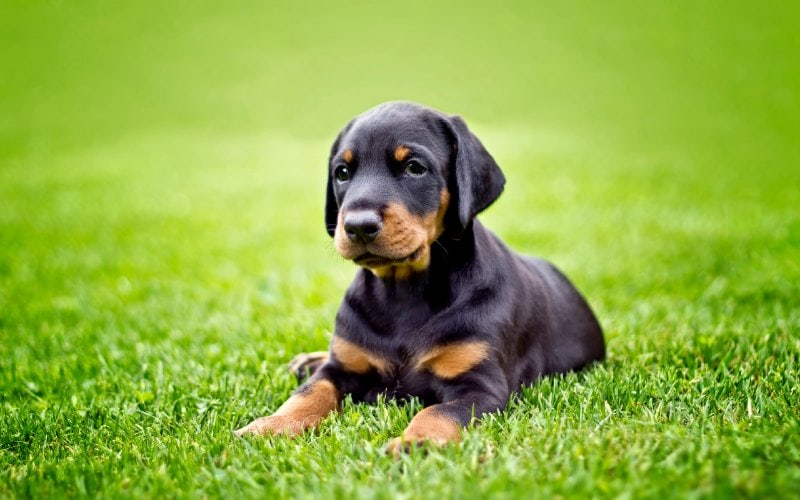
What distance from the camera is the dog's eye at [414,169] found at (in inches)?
139

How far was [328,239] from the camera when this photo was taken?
924 centimetres

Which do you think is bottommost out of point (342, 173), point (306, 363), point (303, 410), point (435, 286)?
point (306, 363)

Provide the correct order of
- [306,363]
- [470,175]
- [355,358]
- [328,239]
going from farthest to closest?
[328,239] → [306,363] → [355,358] → [470,175]

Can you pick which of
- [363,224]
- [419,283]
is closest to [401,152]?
[363,224]

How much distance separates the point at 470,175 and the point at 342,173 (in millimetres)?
617

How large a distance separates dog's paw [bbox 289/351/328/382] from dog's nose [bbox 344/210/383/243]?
1084mm

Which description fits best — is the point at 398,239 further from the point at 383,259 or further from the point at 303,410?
the point at 303,410

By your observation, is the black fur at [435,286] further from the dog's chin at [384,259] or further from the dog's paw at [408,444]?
the dog's paw at [408,444]

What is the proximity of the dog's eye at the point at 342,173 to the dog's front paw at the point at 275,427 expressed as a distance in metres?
1.13

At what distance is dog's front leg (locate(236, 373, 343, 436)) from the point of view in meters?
3.25

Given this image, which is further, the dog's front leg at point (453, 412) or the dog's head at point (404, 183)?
the dog's head at point (404, 183)

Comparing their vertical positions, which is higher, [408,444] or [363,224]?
[363,224]

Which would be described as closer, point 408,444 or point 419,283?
point 408,444

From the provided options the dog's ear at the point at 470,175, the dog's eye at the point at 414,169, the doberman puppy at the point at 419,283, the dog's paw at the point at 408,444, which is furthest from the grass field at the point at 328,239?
the dog's eye at the point at 414,169
